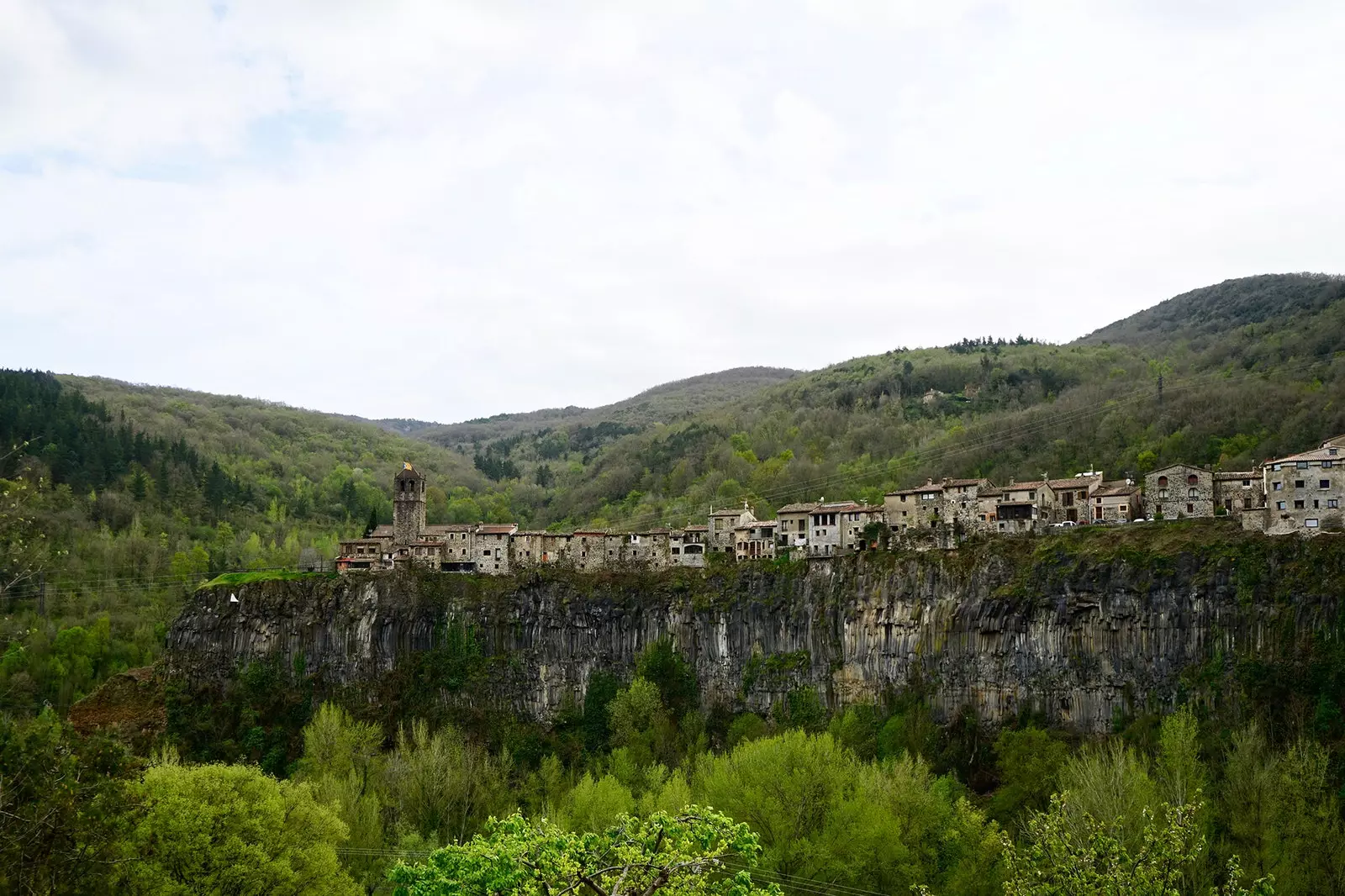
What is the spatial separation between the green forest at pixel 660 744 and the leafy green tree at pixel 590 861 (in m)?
0.11

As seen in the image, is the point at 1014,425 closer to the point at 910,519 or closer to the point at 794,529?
the point at 910,519

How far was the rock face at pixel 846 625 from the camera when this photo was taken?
65938mm

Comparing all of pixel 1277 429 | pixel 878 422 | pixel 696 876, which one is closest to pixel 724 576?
pixel 1277 429

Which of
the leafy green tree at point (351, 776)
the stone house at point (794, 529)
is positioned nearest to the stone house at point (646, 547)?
the stone house at point (794, 529)

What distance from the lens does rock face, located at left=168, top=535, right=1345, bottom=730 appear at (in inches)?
2596

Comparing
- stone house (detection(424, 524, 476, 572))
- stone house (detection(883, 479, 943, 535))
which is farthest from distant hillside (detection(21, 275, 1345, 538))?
stone house (detection(424, 524, 476, 572))

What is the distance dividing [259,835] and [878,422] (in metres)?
129

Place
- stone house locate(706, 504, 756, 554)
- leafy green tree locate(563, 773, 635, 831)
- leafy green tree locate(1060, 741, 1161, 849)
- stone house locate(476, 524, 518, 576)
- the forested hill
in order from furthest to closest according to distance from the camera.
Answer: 1. the forested hill
2. stone house locate(476, 524, 518, 576)
3. stone house locate(706, 504, 756, 554)
4. leafy green tree locate(563, 773, 635, 831)
5. leafy green tree locate(1060, 741, 1161, 849)

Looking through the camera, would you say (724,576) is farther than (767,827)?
Yes

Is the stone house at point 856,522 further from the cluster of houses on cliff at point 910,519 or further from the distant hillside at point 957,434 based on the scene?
the distant hillside at point 957,434

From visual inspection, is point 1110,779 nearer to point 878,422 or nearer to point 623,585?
point 623,585

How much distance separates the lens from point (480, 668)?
89812 mm

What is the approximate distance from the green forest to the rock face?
7.01 ft

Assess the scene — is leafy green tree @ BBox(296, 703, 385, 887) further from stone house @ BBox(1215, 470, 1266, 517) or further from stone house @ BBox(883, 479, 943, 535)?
stone house @ BBox(1215, 470, 1266, 517)
